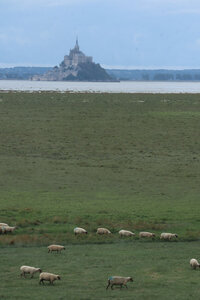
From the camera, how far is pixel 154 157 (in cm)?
4269

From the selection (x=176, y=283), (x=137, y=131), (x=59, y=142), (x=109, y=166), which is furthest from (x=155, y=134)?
(x=176, y=283)

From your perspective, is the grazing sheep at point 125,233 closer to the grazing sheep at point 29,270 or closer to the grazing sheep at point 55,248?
the grazing sheep at point 55,248

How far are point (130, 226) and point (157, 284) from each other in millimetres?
7345

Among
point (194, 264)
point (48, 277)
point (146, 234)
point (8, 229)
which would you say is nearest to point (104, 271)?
point (48, 277)

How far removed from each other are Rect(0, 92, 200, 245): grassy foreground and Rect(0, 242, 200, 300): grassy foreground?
5.09 ft

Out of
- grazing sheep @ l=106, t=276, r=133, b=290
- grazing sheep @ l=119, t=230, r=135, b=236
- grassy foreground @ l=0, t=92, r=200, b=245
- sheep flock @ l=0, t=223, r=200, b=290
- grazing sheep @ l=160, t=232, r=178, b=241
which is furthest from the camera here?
grassy foreground @ l=0, t=92, r=200, b=245

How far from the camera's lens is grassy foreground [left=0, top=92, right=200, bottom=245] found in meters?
24.8

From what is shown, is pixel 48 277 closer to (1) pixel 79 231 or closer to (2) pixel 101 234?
(1) pixel 79 231

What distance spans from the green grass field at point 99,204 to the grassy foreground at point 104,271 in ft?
0.08

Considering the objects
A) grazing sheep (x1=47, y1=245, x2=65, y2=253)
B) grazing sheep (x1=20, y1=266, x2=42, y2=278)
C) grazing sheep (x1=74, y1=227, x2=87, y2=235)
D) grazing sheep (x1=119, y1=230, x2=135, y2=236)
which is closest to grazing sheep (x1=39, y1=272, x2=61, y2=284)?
grazing sheep (x1=20, y1=266, x2=42, y2=278)

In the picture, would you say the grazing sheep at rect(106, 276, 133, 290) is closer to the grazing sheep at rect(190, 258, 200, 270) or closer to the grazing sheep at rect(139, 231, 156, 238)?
the grazing sheep at rect(190, 258, 200, 270)

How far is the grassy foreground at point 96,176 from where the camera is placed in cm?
2477

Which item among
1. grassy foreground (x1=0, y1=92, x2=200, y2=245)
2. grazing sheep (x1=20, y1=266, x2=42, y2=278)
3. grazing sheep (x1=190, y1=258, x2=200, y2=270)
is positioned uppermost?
grazing sheep (x1=20, y1=266, x2=42, y2=278)

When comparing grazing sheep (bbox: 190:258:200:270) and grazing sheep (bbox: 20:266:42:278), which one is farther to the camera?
grazing sheep (bbox: 190:258:200:270)
